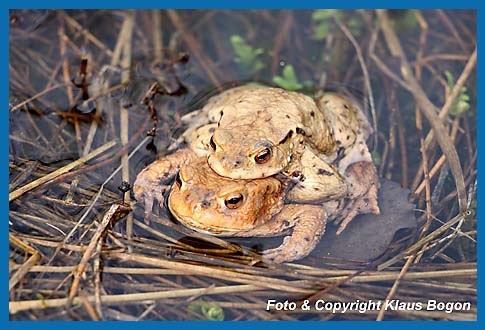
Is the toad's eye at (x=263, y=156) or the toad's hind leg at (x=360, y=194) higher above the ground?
the toad's eye at (x=263, y=156)

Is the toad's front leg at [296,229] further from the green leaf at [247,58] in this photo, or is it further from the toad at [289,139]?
the green leaf at [247,58]

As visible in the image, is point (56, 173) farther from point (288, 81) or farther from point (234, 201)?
point (288, 81)

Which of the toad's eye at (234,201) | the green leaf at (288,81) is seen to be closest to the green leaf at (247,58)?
the green leaf at (288,81)

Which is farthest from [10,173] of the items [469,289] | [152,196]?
[469,289]

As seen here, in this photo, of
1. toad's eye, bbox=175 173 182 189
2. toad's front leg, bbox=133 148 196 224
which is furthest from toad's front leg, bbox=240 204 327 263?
toad's front leg, bbox=133 148 196 224

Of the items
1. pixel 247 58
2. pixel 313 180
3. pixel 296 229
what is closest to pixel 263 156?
pixel 313 180

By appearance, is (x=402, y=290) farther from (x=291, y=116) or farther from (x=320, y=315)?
(x=291, y=116)
